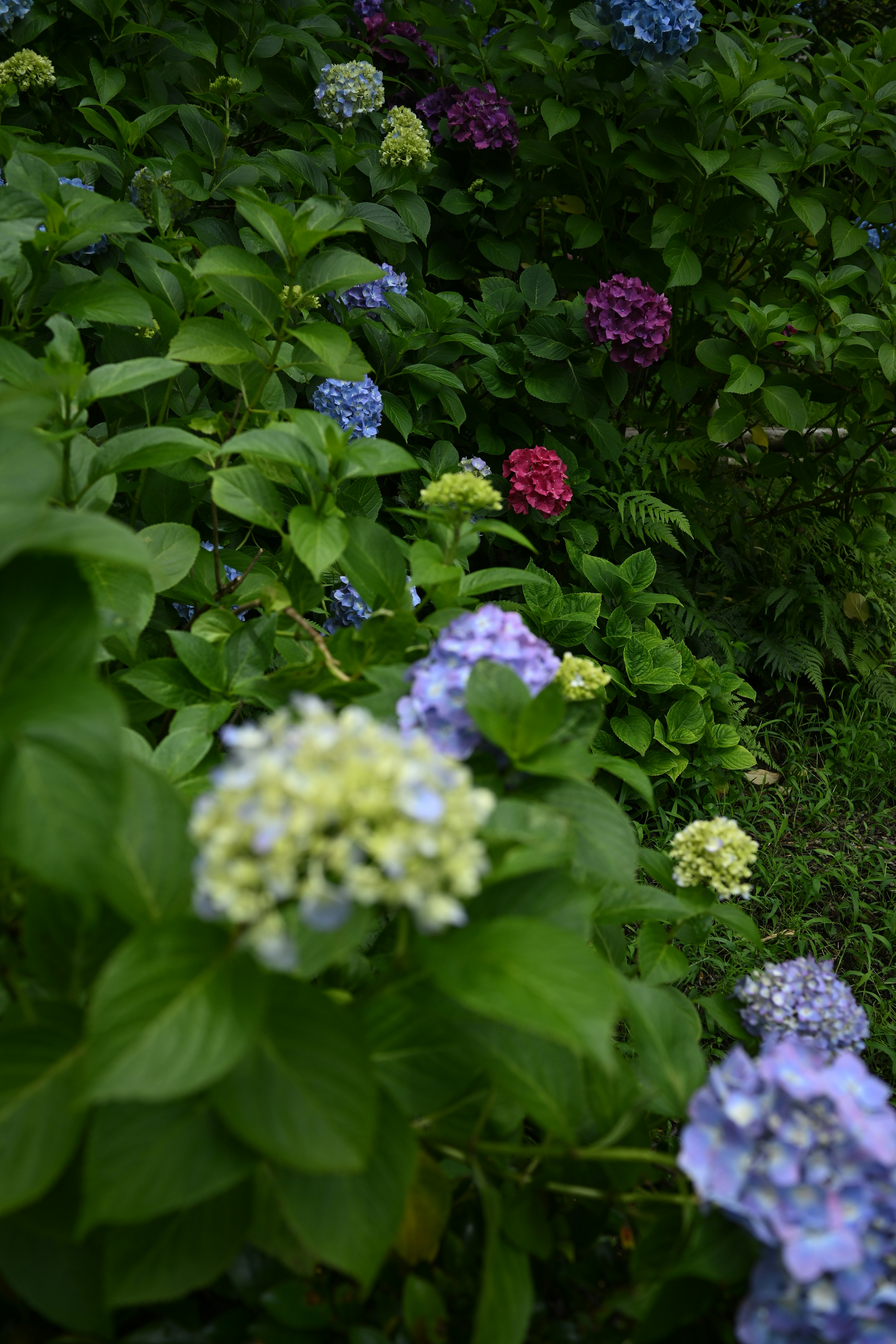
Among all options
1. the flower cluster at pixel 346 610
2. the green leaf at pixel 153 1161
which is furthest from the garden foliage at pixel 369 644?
the flower cluster at pixel 346 610

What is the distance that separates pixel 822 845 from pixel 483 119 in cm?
250

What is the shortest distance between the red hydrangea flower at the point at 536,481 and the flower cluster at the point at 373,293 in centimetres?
62

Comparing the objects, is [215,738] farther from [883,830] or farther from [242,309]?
[883,830]

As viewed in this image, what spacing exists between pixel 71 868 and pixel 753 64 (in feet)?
10.4

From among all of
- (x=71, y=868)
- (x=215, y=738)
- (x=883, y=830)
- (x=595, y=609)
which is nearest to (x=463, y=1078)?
(x=71, y=868)

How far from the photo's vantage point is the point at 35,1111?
1.87 feet

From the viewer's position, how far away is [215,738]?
1.29 metres

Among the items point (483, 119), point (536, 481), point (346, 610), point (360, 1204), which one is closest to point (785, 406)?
point (536, 481)

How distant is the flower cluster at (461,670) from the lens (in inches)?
32.8

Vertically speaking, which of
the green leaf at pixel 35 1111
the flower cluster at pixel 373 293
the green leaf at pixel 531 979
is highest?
the green leaf at pixel 35 1111

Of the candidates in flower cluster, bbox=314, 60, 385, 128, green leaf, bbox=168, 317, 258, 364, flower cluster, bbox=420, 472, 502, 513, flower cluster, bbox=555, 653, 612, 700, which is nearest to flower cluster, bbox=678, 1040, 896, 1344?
flower cluster, bbox=555, 653, 612, 700

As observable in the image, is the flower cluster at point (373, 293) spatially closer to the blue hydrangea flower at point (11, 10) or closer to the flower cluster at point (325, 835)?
the blue hydrangea flower at point (11, 10)

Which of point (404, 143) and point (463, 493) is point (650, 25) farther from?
point (463, 493)

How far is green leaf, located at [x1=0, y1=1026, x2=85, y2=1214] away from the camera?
542 millimetres
